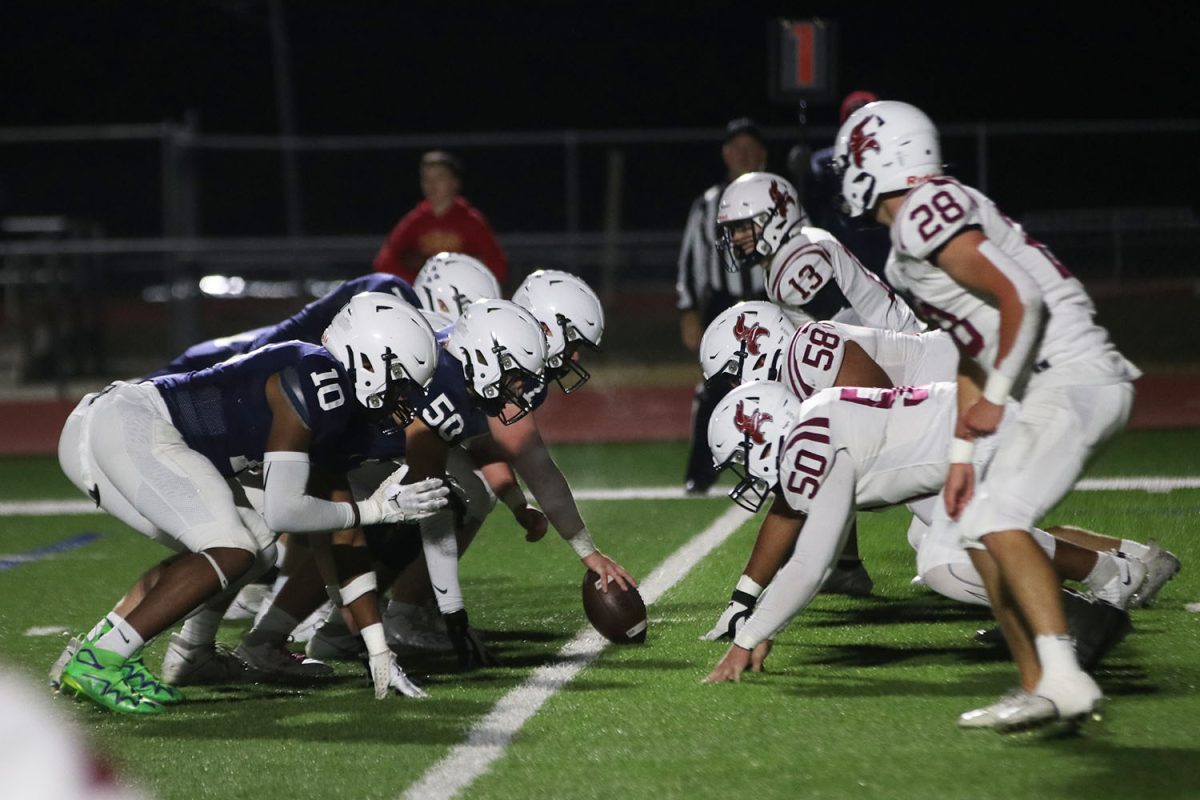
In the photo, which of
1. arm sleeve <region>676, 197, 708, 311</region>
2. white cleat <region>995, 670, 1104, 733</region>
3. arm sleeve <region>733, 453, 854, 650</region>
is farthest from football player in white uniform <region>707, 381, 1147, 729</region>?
arm sleeve <region>676, 197, 708, 311</region>

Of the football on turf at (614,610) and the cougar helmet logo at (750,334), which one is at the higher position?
the cougar helmet logo at (750,334)

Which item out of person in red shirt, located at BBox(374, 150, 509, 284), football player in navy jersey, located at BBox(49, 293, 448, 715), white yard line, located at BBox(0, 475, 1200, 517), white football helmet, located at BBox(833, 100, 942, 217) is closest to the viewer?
white football helmet, located at BBox(833, 100, 942, 217)

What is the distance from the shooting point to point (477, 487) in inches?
227

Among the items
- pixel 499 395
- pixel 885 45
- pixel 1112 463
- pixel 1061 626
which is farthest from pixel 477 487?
pixel 885 45

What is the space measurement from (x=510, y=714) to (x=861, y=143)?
187 centimetres

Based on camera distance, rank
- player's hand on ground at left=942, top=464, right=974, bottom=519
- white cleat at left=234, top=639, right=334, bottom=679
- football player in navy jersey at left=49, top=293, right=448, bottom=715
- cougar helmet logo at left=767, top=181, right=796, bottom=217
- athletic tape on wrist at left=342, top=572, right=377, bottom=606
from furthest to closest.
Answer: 1. cougar helmet logo at left=767, top=181, right=796, bottom=217
2. white cleat at left=234, top=639, right=334, bottom=679
3. athletic tape on wrist at left=342, top=572, right=377, bottom=606
4. football player in navy jersey at left=49, top=293, right=448, bottom=715
5. player's hand on ground at left=942, top=464, right=974, bottom=519

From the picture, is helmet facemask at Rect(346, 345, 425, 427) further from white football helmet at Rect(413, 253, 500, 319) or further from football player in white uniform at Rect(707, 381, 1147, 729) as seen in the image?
white football helmet at Rect(413, 253, 500, 319)

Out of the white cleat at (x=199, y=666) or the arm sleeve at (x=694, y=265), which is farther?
the arm sleeve at (x=694, y=265)

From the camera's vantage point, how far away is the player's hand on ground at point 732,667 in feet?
15.5

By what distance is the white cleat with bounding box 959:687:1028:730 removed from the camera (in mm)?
4047

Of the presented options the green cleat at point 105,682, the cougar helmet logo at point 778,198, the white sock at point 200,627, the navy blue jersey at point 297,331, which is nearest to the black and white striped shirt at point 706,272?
the cougar helmet logo at point 778,198

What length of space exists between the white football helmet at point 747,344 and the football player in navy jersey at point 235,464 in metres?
1.26

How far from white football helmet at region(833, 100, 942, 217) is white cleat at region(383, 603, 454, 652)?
216 centimetres

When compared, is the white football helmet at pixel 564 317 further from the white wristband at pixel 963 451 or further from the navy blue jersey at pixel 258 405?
the white wristband at pixel 963 451
